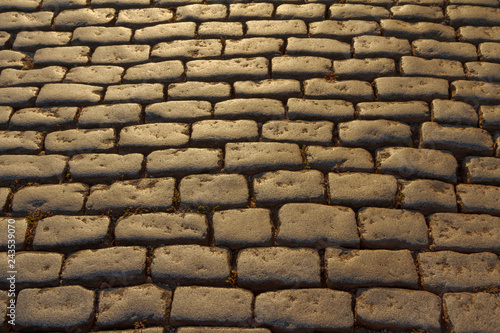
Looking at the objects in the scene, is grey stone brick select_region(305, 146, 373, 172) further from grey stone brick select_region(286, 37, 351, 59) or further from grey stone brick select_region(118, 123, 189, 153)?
grey stone brick select_region(286, 37, 351, 59)

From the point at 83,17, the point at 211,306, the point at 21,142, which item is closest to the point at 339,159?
the point at 211,306

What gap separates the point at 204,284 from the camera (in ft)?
7.26

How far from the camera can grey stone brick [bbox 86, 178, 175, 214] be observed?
8.20 ft

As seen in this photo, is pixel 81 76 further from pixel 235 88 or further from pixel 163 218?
pixel 163 218

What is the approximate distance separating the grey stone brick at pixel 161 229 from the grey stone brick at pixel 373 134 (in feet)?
3.53

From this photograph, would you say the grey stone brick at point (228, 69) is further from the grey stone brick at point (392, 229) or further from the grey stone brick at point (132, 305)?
the grey stone brick at point (132, 305)

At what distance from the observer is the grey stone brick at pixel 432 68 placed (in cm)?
318

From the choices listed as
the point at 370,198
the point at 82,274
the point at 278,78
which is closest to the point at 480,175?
the point at 370,198

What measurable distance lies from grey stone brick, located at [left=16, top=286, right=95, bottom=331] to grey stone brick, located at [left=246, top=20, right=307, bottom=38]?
2.34 metres

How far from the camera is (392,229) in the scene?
2.38 m

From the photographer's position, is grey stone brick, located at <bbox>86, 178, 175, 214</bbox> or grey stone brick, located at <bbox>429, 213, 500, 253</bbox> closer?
grey stone brick, located at <bbox>429, 213, 500, 253</bbox>

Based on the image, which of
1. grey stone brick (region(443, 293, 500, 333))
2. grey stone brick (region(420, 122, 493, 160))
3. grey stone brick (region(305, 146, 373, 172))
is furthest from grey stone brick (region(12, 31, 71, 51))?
grey stone brick (region(443, 293, 500, 333))

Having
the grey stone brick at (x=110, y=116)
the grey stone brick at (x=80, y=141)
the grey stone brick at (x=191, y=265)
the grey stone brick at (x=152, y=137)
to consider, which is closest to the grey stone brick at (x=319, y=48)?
the grey stone brick at (x=152, y=137)

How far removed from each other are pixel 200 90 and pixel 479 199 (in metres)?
1.92
